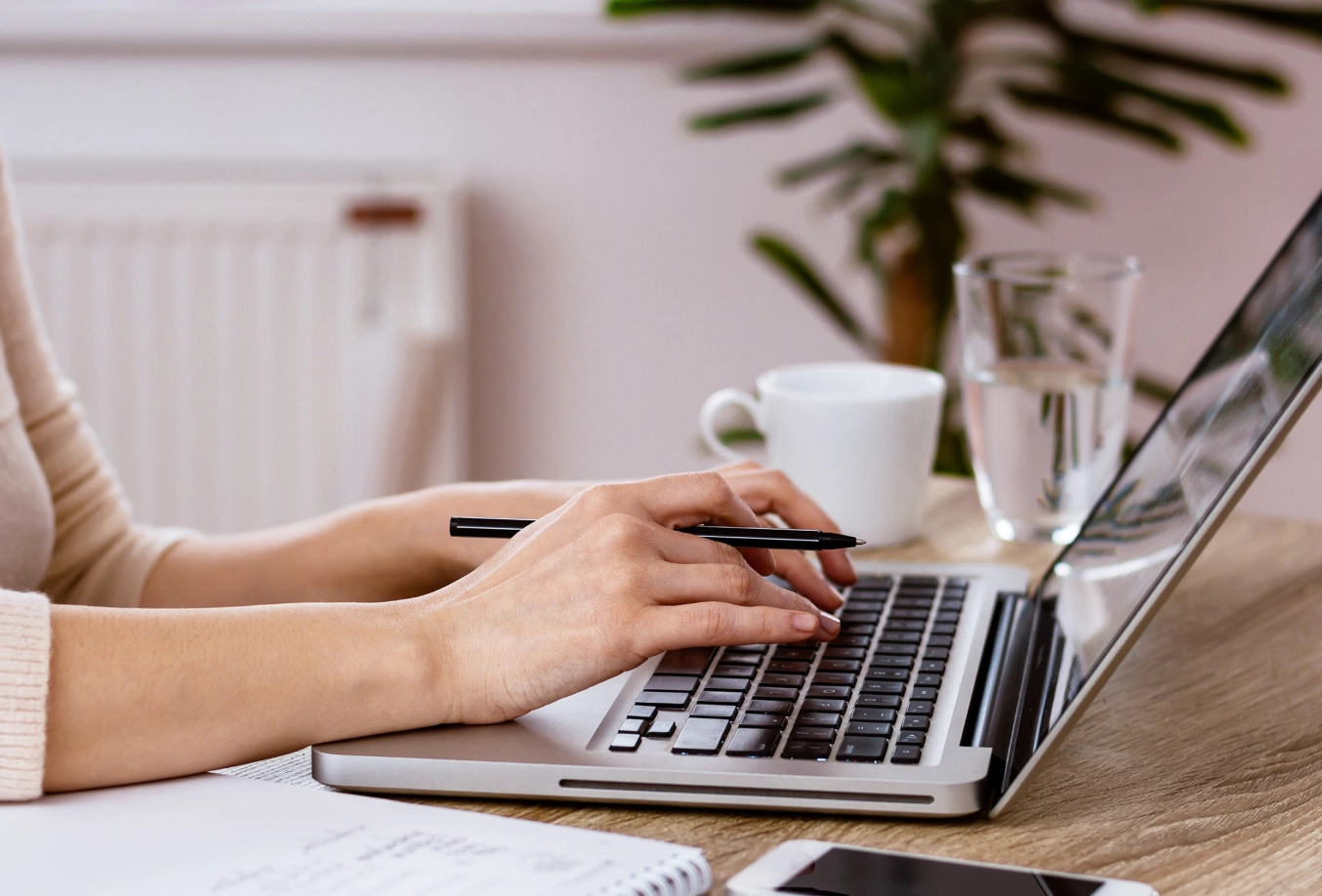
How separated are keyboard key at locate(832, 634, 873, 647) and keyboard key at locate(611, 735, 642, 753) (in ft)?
0.50

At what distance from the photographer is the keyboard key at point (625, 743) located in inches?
21.2

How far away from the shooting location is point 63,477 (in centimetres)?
90

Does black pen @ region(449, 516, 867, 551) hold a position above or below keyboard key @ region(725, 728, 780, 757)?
above

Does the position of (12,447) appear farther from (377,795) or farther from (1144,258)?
(1144,258)

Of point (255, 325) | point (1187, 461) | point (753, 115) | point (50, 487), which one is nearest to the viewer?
point (1187, 461)

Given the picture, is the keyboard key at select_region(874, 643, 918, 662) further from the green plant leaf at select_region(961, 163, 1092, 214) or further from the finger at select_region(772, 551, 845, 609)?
the green plant leaf at select_region(961, 163, 1092, 214)

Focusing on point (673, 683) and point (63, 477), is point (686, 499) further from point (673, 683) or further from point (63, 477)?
point (63, 477)

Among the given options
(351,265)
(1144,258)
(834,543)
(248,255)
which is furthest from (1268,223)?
(834,543)

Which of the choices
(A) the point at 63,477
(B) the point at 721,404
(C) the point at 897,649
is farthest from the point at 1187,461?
(A) the point at 63,477

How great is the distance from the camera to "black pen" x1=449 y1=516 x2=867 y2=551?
64 cm

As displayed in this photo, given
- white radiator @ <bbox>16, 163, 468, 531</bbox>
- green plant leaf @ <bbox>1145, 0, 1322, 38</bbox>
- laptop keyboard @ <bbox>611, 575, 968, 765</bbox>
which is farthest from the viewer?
white radiator @ <bbox>16, 163, 468, 531</bbox>

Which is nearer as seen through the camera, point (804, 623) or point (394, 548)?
point (804, 623)

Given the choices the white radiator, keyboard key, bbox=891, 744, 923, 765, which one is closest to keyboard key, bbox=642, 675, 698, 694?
keyboard key, bbox=891, 744, 923, 765

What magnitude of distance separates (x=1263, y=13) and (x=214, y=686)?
1408 mm
